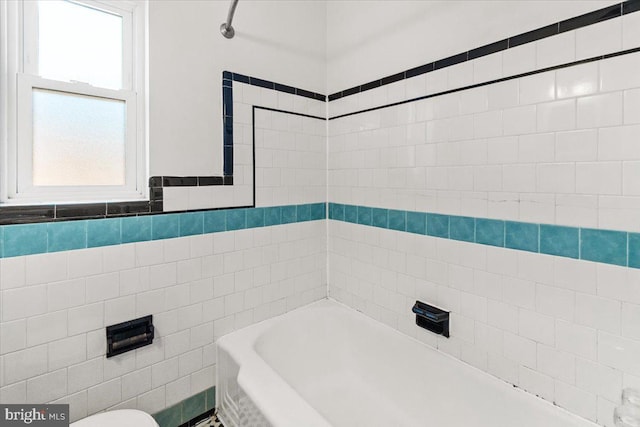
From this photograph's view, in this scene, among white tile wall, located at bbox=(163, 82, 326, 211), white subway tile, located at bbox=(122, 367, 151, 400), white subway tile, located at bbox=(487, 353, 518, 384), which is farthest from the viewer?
white tile wall, located at bbox=(163, 82, 326, 211)

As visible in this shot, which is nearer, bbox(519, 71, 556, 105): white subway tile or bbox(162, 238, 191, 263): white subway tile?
bbox(519, 71, 556, 105): white subway tile

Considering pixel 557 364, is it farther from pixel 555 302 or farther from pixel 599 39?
pixel 599 39

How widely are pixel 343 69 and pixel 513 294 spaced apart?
64.6 inches

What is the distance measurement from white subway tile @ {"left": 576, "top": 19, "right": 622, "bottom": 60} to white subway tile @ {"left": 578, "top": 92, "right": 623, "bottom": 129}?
5.9 inches

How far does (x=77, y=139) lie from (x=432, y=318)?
1848 millimetres

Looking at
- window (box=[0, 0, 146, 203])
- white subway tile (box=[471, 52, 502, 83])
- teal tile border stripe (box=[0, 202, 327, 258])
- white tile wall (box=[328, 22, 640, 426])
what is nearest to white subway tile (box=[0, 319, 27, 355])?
teal tile border stripe (box=[0, 202, 327, 258])

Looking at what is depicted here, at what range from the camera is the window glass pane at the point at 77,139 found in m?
1.31

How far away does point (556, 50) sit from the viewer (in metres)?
1.18

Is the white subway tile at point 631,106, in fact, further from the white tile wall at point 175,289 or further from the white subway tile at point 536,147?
the white tile wall at point 175,289

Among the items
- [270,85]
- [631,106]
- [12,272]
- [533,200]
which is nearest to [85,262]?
[12,272]

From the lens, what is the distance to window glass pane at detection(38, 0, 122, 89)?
1.30 meters

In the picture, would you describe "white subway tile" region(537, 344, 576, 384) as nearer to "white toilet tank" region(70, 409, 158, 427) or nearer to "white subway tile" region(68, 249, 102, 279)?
"white toilet tank" region(70, 409, 158, 427)

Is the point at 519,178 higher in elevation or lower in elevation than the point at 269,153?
lower

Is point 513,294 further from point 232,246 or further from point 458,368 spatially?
point 232,246
